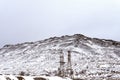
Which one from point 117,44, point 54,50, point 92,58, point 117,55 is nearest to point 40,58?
point 54,50

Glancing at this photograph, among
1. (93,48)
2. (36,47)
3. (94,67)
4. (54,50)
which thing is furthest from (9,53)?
(94,67)

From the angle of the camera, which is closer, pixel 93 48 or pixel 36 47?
pixel 93 48

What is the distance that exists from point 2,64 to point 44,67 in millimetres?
27771

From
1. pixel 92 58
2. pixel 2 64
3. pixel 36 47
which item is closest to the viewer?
pixel 92 58

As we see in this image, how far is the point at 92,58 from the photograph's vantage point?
154 m

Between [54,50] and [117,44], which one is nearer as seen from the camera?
[54,50]

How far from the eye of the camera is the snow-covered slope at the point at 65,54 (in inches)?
5463

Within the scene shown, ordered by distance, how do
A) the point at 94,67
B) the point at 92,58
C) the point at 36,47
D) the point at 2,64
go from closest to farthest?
the point at 94,67
the point at 92,58
the point at 2,64
the point at 36,47

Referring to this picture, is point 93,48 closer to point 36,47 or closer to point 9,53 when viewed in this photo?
point 36,47

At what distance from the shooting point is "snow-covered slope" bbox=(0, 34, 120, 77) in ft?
455

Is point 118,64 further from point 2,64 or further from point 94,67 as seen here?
point 2,64

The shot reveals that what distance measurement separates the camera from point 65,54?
158 metres

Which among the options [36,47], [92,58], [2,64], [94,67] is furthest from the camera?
[36,47]

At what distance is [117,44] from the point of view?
7313 inches
